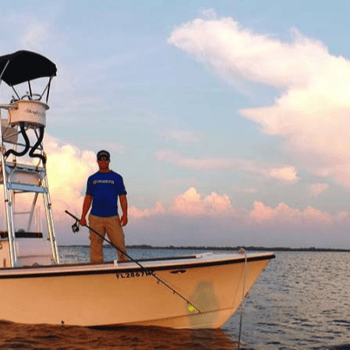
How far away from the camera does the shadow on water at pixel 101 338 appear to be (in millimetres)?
8992

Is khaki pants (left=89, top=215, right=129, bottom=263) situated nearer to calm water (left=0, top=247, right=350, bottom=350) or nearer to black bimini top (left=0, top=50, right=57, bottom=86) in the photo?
calm water (left=0, top=247, right=350, bottom=350)

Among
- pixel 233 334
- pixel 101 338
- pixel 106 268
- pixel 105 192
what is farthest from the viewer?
pixel 233 334

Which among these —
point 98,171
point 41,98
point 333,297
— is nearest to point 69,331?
point 98,171

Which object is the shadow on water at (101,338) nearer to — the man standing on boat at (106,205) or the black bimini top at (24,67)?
the man standing on boat at (106,205)

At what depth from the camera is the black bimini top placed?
11.6m

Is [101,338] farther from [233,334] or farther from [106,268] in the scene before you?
[233,334]

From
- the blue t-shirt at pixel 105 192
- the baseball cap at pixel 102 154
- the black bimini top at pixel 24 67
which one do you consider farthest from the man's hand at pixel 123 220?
the black bimini top at pixel 24 67

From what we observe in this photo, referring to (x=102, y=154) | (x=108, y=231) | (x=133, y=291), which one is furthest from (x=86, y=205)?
(x=133, y=291)

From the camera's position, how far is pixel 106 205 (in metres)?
9.80

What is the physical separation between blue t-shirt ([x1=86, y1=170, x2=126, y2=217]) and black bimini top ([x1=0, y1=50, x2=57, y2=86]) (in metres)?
3.62

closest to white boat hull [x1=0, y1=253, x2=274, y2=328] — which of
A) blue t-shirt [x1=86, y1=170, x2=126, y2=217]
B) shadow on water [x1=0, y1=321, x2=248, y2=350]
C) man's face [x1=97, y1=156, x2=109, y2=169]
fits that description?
shadow on water [x1=0, y1=321, x2=248, y2=350]

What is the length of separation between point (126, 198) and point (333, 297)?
14191 millimetres

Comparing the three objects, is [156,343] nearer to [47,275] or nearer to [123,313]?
[123,313]

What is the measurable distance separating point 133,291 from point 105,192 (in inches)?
72.7
